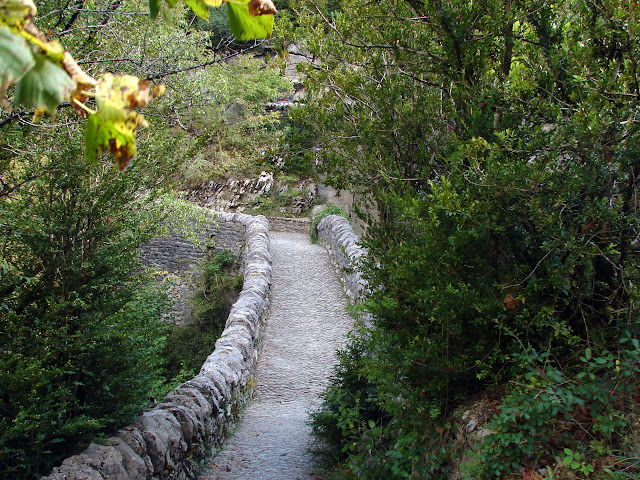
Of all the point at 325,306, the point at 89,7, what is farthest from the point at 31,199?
the point at 325,306

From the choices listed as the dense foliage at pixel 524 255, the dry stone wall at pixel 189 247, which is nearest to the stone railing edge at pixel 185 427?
the dense foliage at pixel 524 255

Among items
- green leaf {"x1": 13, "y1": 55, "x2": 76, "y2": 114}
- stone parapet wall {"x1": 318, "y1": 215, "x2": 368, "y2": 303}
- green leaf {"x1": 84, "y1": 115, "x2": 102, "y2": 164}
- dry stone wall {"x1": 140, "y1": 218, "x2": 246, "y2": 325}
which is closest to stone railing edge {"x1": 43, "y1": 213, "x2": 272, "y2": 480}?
stone parapet wall {"x1": 318, "y1": 215, "x2": 368, "y2": 303}

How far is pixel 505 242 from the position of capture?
3.23 m

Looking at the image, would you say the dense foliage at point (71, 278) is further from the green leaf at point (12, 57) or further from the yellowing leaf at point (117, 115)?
the green leaf at point (12, 57)

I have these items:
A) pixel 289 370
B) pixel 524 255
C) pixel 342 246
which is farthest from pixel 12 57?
pixel 342 246

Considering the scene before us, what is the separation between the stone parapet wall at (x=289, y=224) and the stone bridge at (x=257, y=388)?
5.51 meters

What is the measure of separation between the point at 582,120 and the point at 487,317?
4.08 ft

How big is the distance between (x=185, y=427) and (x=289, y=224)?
1625 cm

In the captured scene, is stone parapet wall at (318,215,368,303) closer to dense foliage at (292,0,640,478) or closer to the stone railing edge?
the stone railing edge

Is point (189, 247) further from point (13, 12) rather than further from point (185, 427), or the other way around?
point (13, 12)

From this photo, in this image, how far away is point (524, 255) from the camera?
10.5 ft

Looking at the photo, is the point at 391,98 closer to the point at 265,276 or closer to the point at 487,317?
the point at 487,317

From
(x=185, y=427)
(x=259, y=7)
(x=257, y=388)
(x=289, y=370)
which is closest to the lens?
(x=259, y=7)

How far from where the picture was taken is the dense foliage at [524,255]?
2.64m
